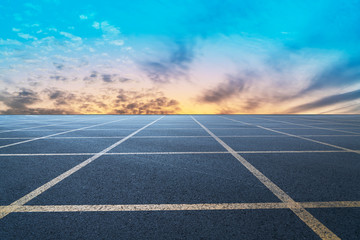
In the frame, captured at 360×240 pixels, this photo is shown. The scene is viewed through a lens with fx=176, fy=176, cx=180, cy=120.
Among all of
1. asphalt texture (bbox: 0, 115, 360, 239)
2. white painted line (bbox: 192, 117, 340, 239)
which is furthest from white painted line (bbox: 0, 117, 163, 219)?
white painted line (bbox: 192, 117, 340, 239)

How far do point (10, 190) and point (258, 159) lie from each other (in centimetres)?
464

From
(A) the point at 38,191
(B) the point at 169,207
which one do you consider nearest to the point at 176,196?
(B) the point at 169,207

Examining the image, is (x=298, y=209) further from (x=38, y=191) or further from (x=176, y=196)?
(x=38, y=191)

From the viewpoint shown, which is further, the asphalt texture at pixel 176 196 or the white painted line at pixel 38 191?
the white painted line at pixel 38 191

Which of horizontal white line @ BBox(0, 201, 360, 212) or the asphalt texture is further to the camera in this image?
horizontal white line @ BBox(0, 201, 360, 212)

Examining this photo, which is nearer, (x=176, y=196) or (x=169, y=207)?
(x=169, y=207)

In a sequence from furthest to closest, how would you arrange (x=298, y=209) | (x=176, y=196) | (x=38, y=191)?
(x=38, y=191) → (x=176, y=196) → (x=298, y=209)

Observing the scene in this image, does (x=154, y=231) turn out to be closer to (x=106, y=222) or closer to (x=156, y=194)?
(x=106, y=222)

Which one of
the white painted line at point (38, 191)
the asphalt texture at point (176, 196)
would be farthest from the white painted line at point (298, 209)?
the white painted line at point (38, 191)

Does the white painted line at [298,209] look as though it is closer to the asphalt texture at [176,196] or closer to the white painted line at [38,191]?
the asphalt texture at [176,196]

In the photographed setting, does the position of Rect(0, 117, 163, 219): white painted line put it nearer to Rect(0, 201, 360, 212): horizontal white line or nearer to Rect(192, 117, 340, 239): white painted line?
Rect(0, 201, 360, 212): horizontal white line

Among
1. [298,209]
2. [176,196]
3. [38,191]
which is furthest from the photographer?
[38,191]

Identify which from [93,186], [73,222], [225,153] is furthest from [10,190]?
[225,153]

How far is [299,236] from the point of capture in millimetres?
1667
